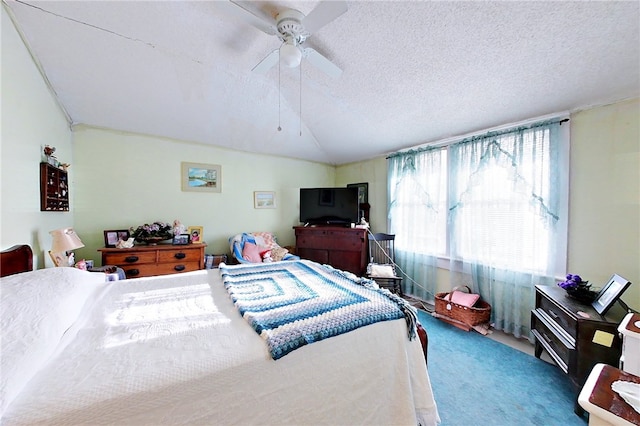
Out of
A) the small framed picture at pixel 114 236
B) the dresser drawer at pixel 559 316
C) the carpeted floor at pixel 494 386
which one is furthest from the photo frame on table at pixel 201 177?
the dresser drawer at pixel 559 316

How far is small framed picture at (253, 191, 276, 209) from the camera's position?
13.2 ft

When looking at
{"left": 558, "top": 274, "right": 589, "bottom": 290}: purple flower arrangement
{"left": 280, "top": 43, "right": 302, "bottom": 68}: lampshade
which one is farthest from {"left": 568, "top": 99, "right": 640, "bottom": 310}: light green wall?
{"left": 280, "top": 43, "right": 302, "bottom": 68}: lampshade

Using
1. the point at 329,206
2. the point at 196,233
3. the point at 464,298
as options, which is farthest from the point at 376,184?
the point at 196,233

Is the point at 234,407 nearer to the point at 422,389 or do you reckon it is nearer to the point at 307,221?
the point at 422,389

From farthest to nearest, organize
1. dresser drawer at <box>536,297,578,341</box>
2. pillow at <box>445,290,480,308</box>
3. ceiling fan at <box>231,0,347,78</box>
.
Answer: pillow at <box>445,290,480,308</box>, dresser drawer at <box>536,297,578,341</box>, ceiling fan at <box>231,0,347,78</box>

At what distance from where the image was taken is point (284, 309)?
1.30m

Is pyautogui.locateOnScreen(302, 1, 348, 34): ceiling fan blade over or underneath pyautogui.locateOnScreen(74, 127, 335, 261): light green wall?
over

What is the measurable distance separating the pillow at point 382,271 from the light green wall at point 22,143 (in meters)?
3.23

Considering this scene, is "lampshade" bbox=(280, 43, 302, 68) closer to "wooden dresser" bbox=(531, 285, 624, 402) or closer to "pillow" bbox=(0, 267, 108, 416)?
"pillow" bbox=(0, 267, 108, 416)

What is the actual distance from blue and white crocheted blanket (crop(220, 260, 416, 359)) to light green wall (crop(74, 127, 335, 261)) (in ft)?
6.25

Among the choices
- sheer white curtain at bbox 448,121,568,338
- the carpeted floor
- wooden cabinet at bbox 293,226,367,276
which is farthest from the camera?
wooden cabinet at bbox 293,226,367,276

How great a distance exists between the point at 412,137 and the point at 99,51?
3355mm

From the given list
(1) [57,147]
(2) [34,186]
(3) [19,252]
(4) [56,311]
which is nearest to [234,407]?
(4) [56,311]

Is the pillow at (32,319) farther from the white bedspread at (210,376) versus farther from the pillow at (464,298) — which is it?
the pillow at (464,298)
